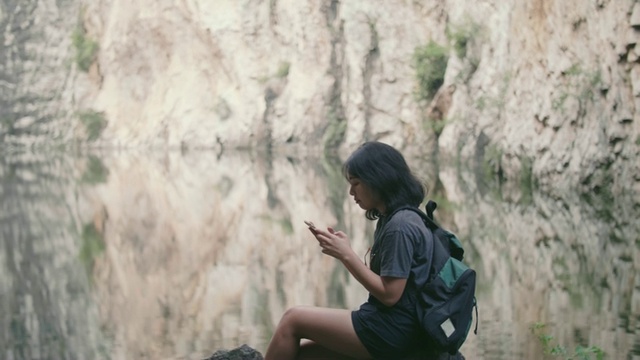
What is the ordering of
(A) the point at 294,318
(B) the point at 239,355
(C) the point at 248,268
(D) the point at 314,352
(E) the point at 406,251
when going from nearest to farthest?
(E) the point at 406,251, (A) the point at 294,318, (D) the point at 314,352, (B) the point at 239,355, (C) the point at 248,268

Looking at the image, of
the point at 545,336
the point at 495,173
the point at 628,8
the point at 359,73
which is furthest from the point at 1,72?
the point at 545,336

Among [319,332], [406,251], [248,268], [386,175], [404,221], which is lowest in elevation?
[248,268]

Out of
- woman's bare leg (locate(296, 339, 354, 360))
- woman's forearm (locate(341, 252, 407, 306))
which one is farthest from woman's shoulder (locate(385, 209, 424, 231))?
woman's bare leg (locate(296, 339, 354, 360))

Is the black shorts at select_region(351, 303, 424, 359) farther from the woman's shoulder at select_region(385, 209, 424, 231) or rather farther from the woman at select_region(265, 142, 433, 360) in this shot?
the woman's shoulder at select_region(385, 209, 424, 231)

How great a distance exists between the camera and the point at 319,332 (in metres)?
4.52

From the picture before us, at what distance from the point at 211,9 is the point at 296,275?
4375 cm

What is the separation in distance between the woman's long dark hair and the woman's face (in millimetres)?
20

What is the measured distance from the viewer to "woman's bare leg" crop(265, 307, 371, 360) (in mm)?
4457

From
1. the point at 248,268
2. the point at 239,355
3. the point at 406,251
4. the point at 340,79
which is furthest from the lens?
the point at 340,79

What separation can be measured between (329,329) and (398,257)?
519mm

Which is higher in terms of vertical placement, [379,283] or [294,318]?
[379,283]

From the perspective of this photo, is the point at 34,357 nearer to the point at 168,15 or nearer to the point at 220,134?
the point at 220,134

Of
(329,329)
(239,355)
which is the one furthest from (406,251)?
(239,355)

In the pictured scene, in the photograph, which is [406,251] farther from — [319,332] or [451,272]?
[319,332]
